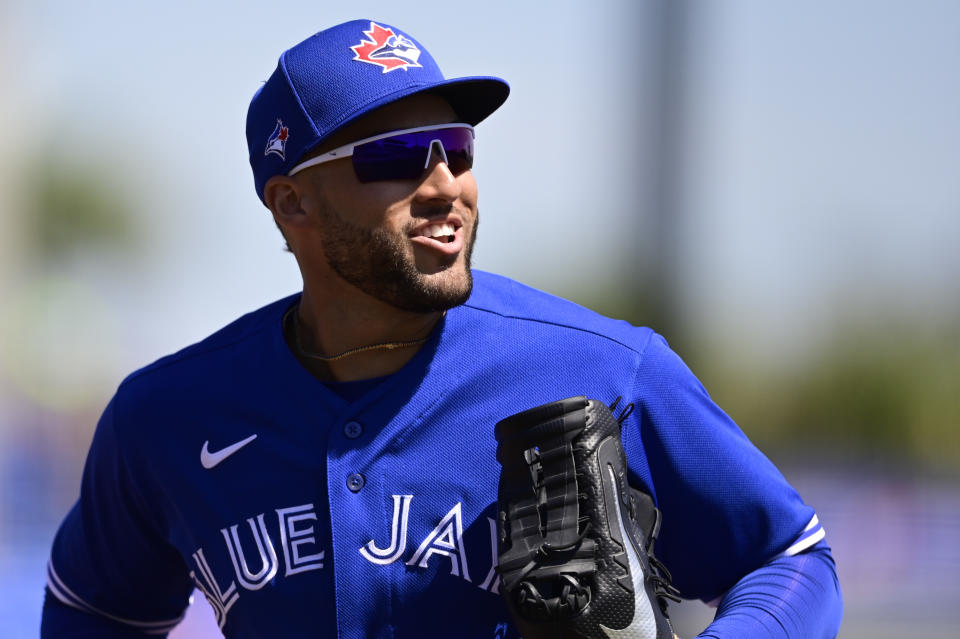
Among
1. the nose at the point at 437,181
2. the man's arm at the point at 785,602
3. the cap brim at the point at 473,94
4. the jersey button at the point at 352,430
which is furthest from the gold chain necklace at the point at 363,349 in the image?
the man's arm at the point at 785,602

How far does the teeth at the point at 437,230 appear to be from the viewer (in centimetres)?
229

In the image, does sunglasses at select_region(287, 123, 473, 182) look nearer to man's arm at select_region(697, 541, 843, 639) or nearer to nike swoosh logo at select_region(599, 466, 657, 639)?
nike swoosh logo at select_region(599, 466, 657, 639)

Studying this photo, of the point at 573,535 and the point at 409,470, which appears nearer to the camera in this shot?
the point at 573,535

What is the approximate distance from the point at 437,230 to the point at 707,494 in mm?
776

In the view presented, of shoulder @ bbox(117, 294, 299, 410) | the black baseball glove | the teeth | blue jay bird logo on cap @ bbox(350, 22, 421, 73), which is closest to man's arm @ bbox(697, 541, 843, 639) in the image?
the black baseball glove

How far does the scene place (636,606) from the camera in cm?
183

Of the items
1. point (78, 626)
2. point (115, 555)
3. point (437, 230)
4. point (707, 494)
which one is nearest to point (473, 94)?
point (437, 230)

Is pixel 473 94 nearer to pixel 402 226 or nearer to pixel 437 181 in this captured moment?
pixel 437 181

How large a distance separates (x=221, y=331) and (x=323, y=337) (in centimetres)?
32

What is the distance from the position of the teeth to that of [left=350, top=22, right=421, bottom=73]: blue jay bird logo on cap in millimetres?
344

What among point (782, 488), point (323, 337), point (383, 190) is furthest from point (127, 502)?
point (782, 488)

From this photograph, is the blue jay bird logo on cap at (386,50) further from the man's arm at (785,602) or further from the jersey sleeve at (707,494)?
the man's arm at (785,602)

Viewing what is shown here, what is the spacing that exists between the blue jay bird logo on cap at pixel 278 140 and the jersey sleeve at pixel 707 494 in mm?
938

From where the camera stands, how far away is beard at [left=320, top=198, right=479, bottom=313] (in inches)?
88.5
